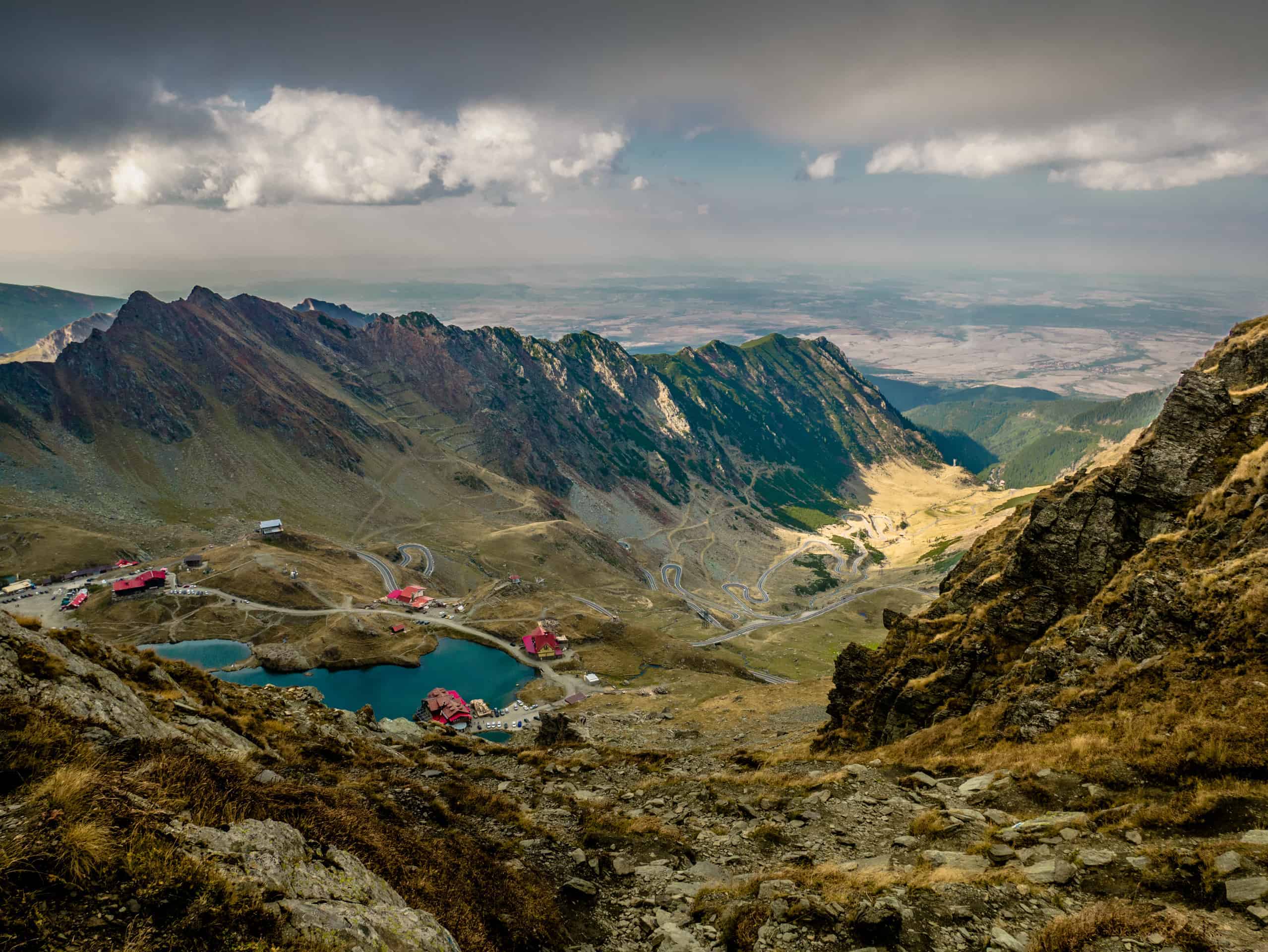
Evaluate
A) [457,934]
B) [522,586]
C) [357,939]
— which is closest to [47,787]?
[357,939]

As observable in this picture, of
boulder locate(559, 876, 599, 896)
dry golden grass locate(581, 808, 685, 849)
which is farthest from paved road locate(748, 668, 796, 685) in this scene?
boulder locate(559, 876, 599, 896)

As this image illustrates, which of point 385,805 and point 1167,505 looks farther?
point 1167,505

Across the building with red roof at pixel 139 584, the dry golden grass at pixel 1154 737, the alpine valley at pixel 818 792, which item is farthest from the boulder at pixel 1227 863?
the building with red roof at pixel 139 584

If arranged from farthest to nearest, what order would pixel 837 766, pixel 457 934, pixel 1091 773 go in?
pixel 837 766, pixel 1091 773, pixel 457 934

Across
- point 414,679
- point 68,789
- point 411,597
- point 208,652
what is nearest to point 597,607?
point 411,597

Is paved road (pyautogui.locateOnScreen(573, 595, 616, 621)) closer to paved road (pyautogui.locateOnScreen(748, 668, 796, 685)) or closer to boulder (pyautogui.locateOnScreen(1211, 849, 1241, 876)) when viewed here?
paved road (pyautogui.locateOnScreen(748, 668, 796, 685))

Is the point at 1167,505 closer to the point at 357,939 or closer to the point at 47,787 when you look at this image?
the point at 357,939

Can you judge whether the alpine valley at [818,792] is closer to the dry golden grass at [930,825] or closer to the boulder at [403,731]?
the dry golden grass at [930,825]
